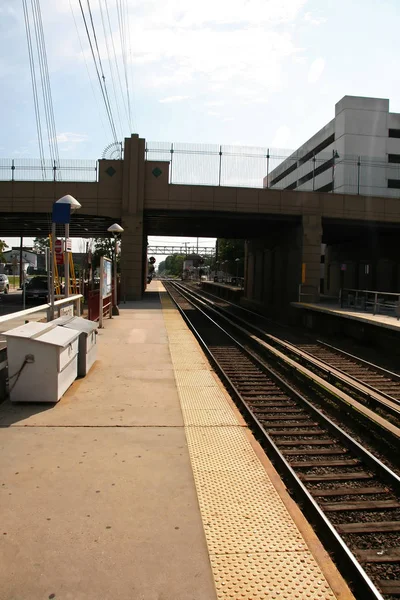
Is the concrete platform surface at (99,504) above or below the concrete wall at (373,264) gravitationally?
below

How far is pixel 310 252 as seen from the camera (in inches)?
1032

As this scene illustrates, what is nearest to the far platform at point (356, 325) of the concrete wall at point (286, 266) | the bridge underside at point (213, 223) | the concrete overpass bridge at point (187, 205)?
the concrete wall at point (286, 266)

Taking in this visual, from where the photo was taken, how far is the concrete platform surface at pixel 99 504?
2.91 m

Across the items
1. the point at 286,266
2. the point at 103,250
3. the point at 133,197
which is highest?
the point at 133,197

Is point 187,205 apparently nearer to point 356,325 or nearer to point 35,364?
point 356,325

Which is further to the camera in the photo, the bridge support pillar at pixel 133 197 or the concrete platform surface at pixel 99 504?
the bridge support pillar at pixel 133 197

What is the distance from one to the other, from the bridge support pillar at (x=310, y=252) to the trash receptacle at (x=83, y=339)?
18605 millimetres

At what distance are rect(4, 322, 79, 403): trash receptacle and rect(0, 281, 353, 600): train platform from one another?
18 cm

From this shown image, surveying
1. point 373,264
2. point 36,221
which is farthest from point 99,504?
point 373,264

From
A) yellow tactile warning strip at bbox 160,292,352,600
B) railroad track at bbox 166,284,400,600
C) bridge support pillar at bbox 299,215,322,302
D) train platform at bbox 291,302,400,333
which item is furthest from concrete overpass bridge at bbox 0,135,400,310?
yellow tactile warning strip at bbox 160,292,352,600

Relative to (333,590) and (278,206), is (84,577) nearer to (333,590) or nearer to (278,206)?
(333,590)

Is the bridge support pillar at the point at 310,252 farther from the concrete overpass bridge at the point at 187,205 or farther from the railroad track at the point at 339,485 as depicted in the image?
the railroad track at the point at 339,485

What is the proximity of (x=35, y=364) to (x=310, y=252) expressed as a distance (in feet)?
71.1

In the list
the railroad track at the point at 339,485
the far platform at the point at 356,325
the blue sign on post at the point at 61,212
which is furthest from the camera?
the far platform at the point at 356,325
